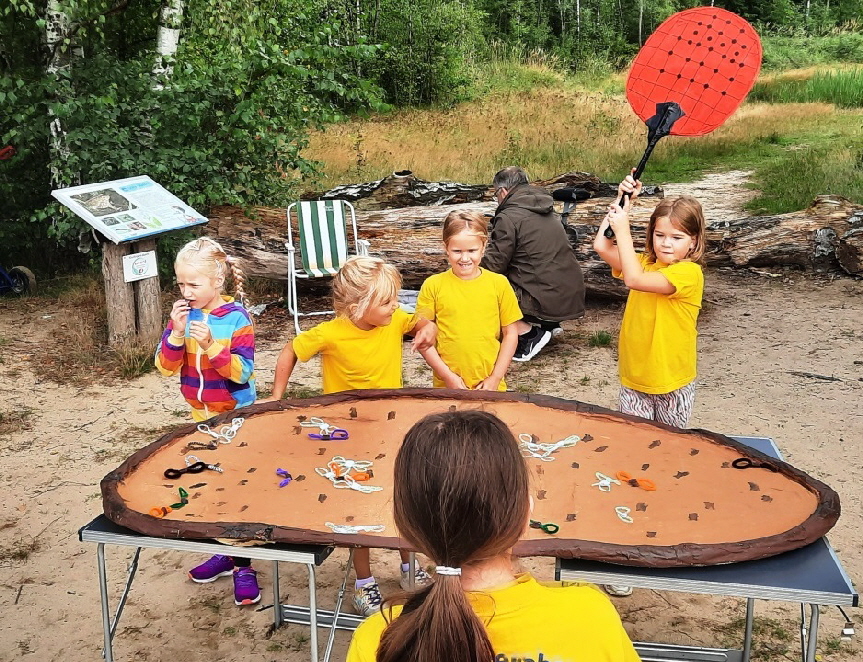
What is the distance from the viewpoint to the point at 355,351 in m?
3.27

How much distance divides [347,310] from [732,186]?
358 inches

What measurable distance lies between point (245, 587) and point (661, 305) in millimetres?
1969

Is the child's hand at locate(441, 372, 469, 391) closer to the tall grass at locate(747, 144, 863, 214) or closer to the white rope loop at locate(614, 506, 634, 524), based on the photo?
the white rope loop at locate(614, 506, 634, 524)

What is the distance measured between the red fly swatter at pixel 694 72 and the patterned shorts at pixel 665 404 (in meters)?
0.68

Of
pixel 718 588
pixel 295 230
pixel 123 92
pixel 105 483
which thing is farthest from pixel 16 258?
pixel 718 588

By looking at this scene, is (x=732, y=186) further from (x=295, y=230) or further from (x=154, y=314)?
(x=154, y=314)

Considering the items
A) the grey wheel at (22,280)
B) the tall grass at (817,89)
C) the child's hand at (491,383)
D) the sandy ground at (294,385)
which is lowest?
the sandy ground at (294,385)

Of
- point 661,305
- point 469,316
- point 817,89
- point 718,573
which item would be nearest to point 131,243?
point 469,316

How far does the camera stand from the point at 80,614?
3.38 meters

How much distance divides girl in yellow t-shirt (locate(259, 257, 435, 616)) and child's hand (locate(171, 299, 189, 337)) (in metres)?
0.38

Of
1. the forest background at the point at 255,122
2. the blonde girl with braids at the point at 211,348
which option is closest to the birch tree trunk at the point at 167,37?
the forest background at the point at 255,122

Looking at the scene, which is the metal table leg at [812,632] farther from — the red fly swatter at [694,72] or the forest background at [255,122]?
the forest background at [255,122]

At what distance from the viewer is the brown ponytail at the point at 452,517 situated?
4.23ft

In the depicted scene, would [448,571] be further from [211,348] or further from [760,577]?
[211,348]
